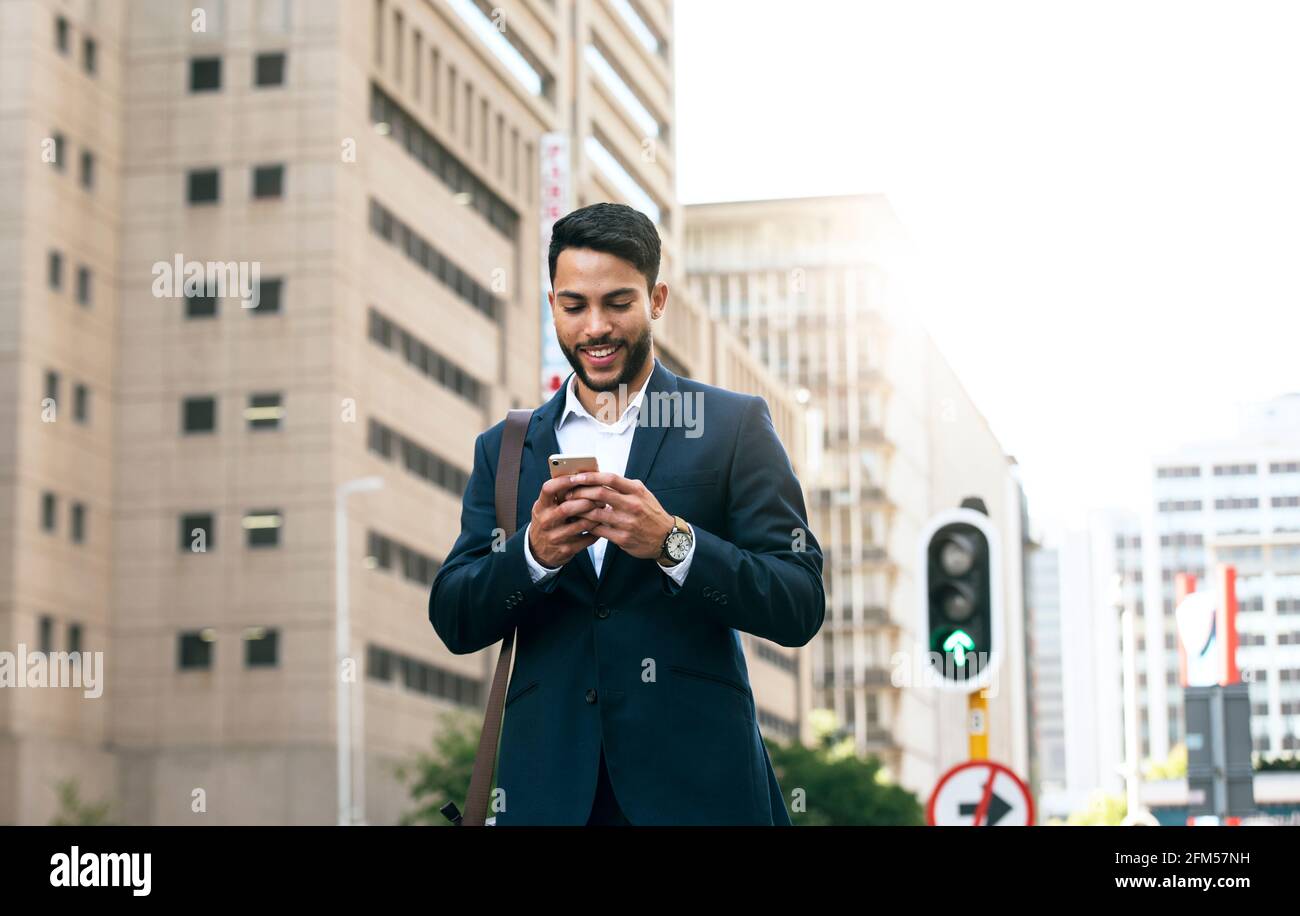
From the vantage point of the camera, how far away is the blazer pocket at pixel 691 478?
2922 millimetres

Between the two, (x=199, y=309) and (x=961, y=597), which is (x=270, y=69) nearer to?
(x=199, y=309)

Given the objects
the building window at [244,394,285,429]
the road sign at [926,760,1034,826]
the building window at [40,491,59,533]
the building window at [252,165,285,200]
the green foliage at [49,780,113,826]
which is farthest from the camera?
the building window at [252,165,285,200]

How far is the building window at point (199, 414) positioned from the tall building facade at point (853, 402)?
5821 cm

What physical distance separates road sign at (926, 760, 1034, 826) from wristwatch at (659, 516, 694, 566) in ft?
21.9

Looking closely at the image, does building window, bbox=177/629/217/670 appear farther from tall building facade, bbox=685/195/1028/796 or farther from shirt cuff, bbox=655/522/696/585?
tall building facade, bbox=685/195/1028/796

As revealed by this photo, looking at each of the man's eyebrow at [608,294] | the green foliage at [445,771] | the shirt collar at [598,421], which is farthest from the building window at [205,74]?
the man's eyebrow at [608,294]

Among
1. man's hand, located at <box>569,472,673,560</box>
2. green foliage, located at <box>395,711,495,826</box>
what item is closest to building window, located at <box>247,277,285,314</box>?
green foliage, located at <box>395,711,495,826</box>

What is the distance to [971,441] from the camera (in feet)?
484

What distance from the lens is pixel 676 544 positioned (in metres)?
2.72

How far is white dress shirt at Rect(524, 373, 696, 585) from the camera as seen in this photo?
2.96 meters

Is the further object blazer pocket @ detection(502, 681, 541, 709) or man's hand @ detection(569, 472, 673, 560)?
blazer pocket @ detection(502, 681, 541, 709)

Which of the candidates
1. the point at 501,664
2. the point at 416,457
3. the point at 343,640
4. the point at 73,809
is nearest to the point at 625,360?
the point at 501,664
